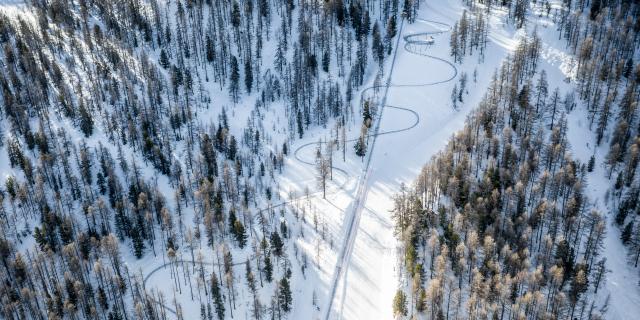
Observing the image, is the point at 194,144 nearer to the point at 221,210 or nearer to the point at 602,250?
the point at 221,210

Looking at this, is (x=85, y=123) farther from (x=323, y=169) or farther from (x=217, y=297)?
(x=217, y=297)

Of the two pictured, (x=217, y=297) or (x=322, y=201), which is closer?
(x=217, y=297)

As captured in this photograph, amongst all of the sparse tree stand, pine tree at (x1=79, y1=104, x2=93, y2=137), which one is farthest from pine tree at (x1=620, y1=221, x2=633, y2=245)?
pine tree at (x1=79, y1=104, x2=93, y2=137)

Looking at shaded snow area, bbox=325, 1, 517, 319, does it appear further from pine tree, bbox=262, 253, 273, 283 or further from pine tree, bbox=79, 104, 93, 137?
pine tree, bbox=79, 104, 93, 137

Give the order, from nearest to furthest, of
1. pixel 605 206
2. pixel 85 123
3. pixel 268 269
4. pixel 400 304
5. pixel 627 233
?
pixel 400 304, pixel 268 269, pixel 627 233, pixel 605 206, pixel 85 123

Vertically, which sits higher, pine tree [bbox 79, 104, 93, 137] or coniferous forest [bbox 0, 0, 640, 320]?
pine tree [bbox 79, 104, 93, 137]

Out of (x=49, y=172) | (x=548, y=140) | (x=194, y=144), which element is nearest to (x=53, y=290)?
(x=49, y=172)

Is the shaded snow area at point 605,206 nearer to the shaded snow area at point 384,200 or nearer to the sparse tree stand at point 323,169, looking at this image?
the shaded snow area at point 384,200

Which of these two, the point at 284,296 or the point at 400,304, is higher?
the point at 400,304

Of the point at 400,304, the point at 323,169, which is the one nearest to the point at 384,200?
the point at 323,169

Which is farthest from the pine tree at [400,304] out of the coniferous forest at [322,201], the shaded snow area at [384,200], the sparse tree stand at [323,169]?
the sparse tree stand at [323,169]

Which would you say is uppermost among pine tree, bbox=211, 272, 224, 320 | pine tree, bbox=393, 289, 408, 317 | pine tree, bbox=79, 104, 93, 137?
pine tree, bbox=79, 104, 93, 137
